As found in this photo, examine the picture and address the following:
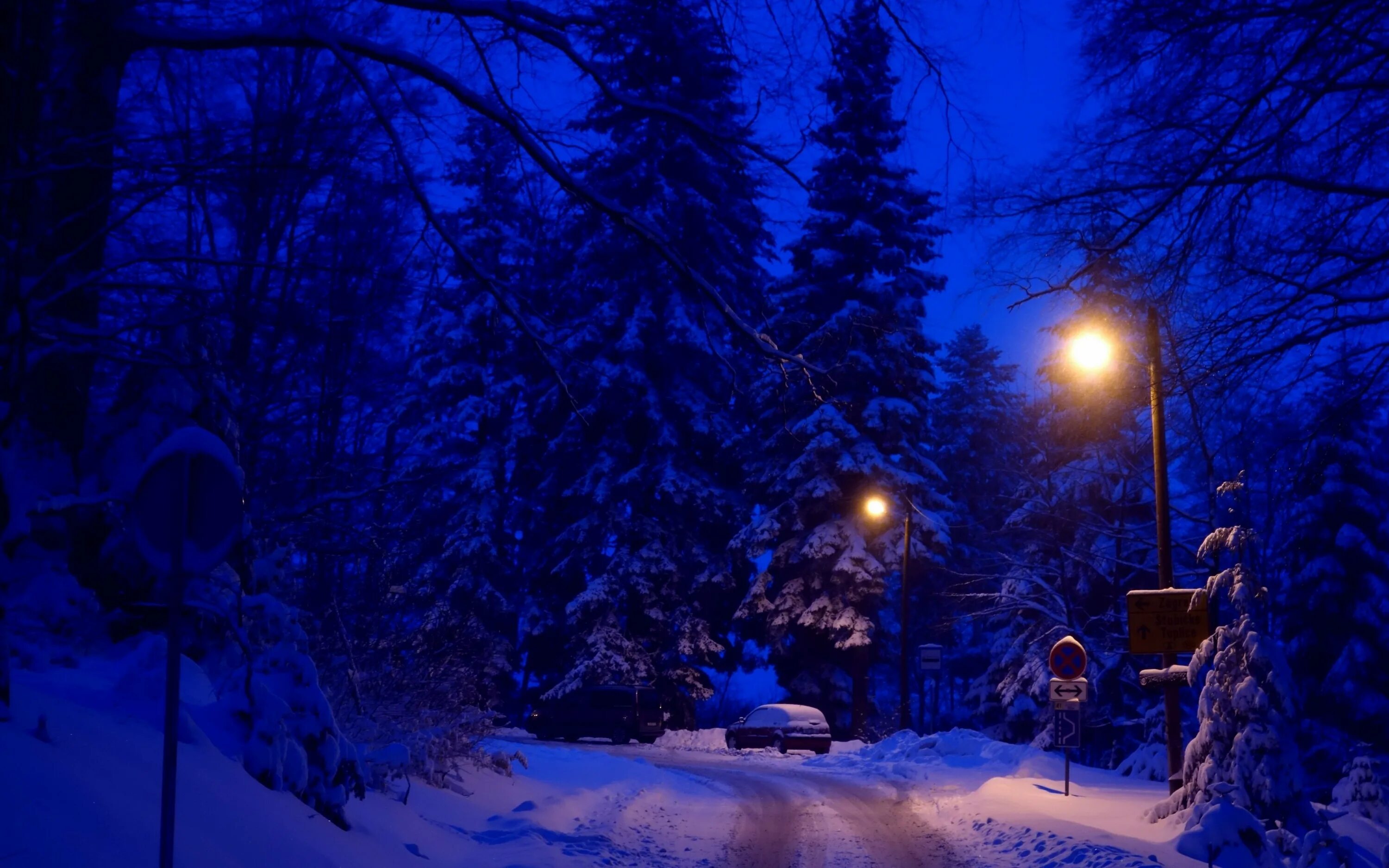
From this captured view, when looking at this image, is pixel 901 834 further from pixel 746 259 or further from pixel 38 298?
pixel 746 259

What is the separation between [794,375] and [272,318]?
509 cm

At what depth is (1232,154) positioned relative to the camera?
7.69m

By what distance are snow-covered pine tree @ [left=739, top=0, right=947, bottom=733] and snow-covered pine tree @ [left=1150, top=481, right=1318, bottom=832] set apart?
2081 centimetres

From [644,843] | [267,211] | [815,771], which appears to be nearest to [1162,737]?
[815,771]

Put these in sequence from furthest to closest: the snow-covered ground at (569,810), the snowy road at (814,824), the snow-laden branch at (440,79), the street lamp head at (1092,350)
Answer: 1. the snowy road at (814,824)
2. the street lamp head at (1092,350)
3. the snow-laden branch at (440,79)
4. the snow-covered ground at (569,810)

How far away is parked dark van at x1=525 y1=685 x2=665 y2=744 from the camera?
3203 centimetres

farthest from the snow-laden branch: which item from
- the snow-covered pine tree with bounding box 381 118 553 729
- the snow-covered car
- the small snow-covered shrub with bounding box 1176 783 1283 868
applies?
the snow-covered car

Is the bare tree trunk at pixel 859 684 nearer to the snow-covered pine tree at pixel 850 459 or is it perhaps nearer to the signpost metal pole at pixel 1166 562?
the snow-covered pine tree at pixel 850 459

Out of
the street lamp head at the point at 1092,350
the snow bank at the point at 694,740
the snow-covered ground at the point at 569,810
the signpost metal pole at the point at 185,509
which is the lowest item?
the snow bank at the point at 694,740

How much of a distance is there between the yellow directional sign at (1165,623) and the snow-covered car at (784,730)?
Result: 1547cm

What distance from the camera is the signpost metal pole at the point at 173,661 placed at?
4559mm

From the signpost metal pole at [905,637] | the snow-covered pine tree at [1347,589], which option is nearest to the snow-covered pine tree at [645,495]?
the signpost metal pole at [905,637]

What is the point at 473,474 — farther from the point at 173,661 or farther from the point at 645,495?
the point at 173,661

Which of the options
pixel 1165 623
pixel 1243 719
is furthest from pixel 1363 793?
pixel 1165 623
